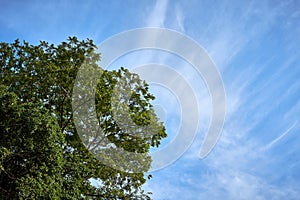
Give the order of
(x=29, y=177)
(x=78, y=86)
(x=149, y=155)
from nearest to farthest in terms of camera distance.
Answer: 1. (x=29, y=177)
2. (x=78, y=86)
3. (x=149, y=155)

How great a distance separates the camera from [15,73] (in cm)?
1662

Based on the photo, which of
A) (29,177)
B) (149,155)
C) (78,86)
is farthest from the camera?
(149,155)

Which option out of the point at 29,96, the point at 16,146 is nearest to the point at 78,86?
the point at 29,96

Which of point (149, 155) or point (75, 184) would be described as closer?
point (75, 184)

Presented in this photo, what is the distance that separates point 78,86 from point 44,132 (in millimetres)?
3303

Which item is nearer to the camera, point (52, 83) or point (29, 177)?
point (29, 177)

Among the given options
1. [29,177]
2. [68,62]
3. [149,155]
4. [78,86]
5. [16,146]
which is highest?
[68,62]

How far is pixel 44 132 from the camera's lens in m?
13.1

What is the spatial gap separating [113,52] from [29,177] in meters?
6.66

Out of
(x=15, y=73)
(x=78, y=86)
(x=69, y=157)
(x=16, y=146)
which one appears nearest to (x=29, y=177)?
(x=16, y=146)

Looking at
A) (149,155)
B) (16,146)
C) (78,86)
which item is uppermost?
(78,86)

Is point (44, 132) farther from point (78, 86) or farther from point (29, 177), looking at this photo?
point (78, 86)

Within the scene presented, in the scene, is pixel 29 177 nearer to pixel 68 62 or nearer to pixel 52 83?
pixel 52 83

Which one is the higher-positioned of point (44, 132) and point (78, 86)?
point (78, 86)
